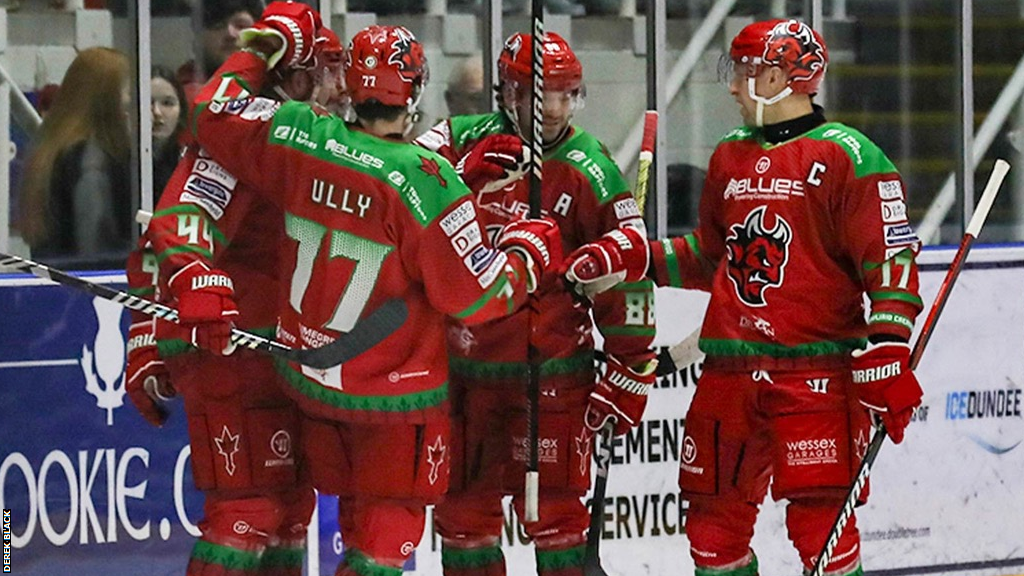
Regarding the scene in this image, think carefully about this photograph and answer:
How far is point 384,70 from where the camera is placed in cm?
456

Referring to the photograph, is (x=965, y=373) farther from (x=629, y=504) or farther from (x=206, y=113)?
(x=206, y=113)

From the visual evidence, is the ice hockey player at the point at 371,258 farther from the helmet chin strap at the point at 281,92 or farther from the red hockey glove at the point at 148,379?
the red hockey glove at the point at 148,379

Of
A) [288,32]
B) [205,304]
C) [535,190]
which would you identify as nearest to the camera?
[205,304]

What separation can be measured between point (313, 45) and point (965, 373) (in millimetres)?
2561

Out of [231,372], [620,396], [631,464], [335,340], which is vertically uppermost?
[335,340]

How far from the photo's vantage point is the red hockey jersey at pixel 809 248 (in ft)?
15.6

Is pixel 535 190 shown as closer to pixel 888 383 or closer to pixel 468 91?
pixel 888 383

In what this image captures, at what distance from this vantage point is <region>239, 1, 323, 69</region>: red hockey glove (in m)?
4.68

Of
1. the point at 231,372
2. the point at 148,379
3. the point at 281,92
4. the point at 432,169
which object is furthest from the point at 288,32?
the point at 148,379

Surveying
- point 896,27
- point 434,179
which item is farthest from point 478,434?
point 896,27

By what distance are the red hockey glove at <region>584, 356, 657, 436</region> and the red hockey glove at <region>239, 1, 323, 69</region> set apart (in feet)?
3.46

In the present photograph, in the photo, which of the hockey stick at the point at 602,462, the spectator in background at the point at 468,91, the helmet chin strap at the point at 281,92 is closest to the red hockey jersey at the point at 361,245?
the helmet chin strap at the point at 281,92

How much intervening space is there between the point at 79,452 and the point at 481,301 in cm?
145

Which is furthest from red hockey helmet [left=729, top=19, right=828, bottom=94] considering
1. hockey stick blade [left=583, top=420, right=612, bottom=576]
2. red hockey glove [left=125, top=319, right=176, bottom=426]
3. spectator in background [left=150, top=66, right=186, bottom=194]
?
spectator in background [left=150, top=66, right=186, bottom=194]
